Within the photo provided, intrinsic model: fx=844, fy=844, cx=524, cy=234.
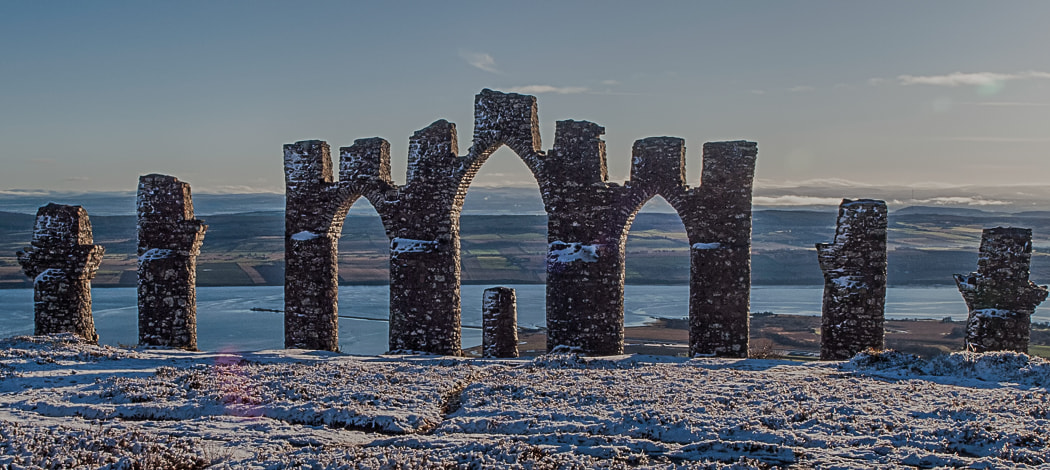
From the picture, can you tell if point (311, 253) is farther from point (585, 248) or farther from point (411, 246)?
point (585, 248)

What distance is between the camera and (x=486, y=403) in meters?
10.3

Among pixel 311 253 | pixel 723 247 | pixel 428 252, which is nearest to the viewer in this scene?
pixel 723 247

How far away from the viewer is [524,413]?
9555 mm

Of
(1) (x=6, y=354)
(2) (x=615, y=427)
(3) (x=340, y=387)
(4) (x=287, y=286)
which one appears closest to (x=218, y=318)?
(4) (x=287, y=286)

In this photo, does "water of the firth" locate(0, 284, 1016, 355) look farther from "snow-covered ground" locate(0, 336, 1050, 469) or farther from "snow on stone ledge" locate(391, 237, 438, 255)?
"snow-covered ground" locate(0, 336, 1050, 469)

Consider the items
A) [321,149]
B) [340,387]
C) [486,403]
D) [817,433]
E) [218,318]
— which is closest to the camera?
[817,433]

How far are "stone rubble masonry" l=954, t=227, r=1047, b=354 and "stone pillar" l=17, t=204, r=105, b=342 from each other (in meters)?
18.0

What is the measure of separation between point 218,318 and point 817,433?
48.8 metres

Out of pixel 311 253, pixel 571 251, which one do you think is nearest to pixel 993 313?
pixel 571 251

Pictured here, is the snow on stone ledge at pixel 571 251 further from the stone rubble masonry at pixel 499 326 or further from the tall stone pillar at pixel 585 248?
the stone rubble masonry at pixel 499 326

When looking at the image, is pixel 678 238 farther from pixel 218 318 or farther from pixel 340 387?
pixel 340 387

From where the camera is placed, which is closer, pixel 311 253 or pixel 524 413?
pixel 524 413

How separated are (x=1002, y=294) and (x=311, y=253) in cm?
1424

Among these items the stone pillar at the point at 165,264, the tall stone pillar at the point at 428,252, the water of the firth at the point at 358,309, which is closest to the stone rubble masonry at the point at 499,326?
the tall stone pillar at the point at 428,252
